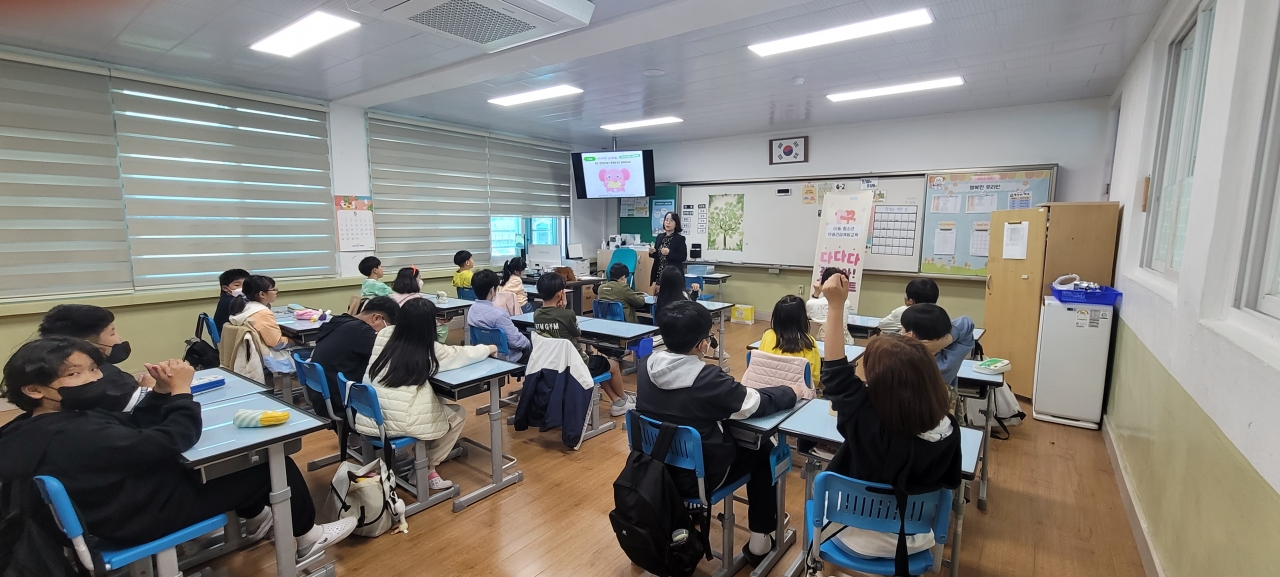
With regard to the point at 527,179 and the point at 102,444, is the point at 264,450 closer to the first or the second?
the point at 102,444

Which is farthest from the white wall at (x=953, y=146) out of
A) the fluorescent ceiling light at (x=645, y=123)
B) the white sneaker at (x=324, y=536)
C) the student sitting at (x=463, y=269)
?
the white sneaker at (x=324, y=536)

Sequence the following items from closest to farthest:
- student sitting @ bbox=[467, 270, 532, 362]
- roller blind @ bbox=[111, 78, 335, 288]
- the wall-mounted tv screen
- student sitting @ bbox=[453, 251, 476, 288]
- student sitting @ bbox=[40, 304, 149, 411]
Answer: student sitting @ bbox=[40, 304, 149, 411] → student sitting @ bbox=[467, 270, 532, 362] → roller blind @ bbox=[111, 78, 335, 288] → student sitting @ bbox=[453, 251, 476, 288] → the wall-mounted tv screen

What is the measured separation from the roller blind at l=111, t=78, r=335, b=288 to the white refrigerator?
21.9 ft

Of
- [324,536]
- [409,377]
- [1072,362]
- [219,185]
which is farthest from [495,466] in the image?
[219,185]

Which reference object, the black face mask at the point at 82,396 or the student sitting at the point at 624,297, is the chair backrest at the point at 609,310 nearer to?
the student sitting at the point at 624,297

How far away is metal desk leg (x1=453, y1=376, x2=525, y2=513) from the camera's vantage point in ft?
8.98

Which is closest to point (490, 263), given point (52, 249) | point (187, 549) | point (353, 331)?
Answer: point (52, 249)

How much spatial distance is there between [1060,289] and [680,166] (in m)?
5.45

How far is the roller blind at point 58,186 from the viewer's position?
12.8ft

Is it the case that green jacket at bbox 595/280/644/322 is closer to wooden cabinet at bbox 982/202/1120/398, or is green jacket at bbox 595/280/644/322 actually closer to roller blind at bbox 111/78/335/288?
wooden cabinet at bbox 982/202/1120/398

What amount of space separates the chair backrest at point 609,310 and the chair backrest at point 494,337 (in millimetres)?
1057

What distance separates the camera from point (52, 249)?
4.09 m

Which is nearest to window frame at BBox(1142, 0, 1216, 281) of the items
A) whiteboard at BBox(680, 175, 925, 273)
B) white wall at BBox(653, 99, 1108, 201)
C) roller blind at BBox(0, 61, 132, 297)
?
white wall at BBox(653, 99, 1108, 201)

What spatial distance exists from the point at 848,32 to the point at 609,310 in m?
2.83
